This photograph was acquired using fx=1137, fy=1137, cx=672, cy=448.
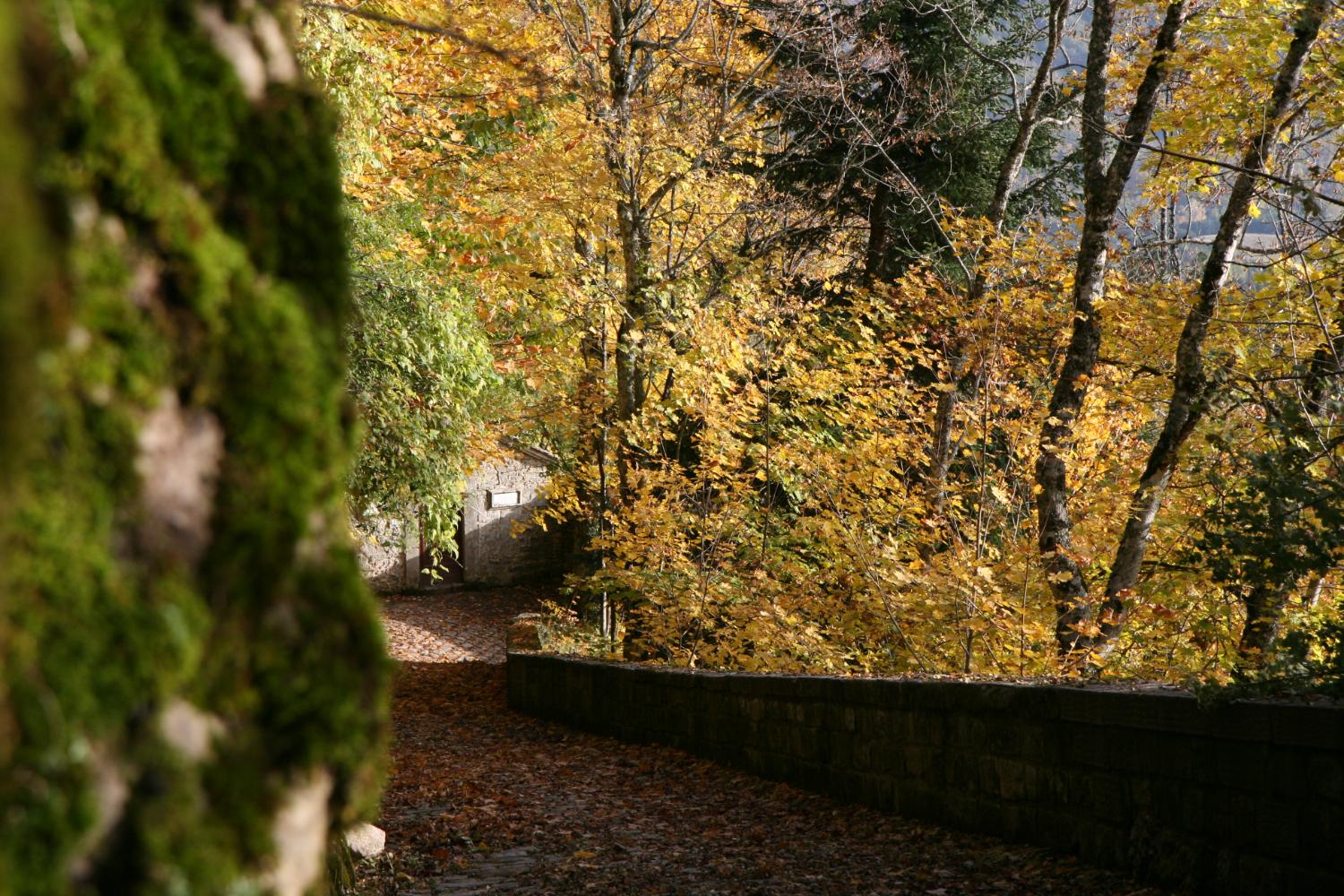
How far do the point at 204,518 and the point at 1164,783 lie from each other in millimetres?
4407

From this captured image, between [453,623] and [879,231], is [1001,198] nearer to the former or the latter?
[879,231]

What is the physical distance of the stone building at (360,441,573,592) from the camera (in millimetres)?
24578

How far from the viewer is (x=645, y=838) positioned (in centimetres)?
668

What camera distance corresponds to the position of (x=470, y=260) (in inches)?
606

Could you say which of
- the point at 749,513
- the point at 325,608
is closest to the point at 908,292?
the point at 749,513

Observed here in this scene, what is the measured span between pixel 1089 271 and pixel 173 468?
30.9 feet

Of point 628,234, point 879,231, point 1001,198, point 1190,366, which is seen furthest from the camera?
point 879,231

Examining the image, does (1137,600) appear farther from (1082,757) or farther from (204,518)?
(204,518)

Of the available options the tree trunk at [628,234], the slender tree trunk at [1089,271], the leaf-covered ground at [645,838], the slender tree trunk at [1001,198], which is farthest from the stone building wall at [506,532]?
the slender tree trunk at [1089,271]

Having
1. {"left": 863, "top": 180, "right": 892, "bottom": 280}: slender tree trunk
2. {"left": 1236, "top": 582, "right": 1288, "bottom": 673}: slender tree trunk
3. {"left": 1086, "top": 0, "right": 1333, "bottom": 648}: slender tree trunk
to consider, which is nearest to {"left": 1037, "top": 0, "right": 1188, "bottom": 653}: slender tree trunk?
{"left": 1086, "top": 0, "right": 1333, "bottom": 648}: slender tree trunk

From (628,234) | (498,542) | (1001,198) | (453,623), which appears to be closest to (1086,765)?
(1001,198)

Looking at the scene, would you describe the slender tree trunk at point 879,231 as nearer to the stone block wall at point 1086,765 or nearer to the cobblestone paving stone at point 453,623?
the cobblestone paving stone at point 453,623

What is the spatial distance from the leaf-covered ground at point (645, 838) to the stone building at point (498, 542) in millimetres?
13753

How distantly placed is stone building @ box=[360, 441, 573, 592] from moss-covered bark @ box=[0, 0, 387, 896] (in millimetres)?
22918
